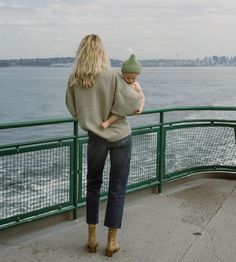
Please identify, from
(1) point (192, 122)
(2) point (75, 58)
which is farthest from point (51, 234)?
(1) point (192, 122)

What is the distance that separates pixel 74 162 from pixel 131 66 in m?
1.59

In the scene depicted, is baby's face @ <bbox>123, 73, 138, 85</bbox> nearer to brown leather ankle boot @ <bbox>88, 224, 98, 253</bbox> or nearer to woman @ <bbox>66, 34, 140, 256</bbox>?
woman @ <bbox>66, 34, 140, 256</bbox>

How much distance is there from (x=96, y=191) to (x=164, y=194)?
7.31ft

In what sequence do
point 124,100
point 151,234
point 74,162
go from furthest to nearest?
point 74,162
point 151,234
point 124,100

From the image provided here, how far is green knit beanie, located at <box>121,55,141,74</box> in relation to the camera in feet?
12.5

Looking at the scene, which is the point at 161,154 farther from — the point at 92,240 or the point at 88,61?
the point at 88,61

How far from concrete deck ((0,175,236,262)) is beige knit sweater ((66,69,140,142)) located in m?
1.13

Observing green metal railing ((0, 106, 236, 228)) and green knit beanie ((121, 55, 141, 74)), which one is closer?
green knit beanie ((121, 55, 141, 74))

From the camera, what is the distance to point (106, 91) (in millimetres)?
3812

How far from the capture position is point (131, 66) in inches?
150

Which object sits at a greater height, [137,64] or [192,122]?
[137,64]

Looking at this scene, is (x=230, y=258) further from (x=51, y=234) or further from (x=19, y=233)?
(x=19, y=233)

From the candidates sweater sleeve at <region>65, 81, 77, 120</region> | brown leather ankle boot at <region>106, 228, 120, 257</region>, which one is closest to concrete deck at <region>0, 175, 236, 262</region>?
brown leather ankle boot at <region>106, 228, 120, 257</region>

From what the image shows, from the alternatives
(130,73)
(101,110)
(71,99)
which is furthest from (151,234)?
(130,73)
